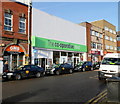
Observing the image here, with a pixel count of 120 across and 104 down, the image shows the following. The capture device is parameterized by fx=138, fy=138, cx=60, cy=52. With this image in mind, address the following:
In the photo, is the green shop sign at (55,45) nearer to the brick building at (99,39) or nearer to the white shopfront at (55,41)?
the white shopfront at (55,41)

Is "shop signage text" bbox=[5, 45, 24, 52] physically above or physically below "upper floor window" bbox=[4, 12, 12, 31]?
below

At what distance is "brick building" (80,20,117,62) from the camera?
30969 millimetres

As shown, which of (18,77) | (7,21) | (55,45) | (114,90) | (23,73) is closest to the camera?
(114,90)

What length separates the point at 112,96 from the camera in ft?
16.7

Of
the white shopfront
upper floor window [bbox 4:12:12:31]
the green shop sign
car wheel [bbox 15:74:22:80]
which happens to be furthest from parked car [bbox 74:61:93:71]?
upper floor window [bbox 4:12:12:31]

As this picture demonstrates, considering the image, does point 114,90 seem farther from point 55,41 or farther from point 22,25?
point 55,41

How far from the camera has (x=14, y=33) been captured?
16.8m

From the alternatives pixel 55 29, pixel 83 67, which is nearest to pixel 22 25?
pixel 55 29

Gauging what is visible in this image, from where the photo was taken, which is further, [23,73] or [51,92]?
[23,73]

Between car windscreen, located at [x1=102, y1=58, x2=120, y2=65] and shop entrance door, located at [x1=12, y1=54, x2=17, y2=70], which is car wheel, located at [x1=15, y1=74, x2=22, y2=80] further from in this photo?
car windscreen, located at [x1=102, y1=58, x2=120, y2=65]

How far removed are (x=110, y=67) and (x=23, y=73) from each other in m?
7.48

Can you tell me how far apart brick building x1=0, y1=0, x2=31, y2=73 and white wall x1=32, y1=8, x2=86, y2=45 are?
4.53ft

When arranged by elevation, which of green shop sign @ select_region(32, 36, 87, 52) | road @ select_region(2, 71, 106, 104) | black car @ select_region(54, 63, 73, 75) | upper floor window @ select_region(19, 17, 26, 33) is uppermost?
upper floor window @ select_region(19, 17, 26, 33)

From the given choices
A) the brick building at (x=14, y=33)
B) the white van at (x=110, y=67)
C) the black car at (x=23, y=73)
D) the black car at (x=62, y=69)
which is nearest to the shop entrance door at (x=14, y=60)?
the brick building at (x=14, y=33)
